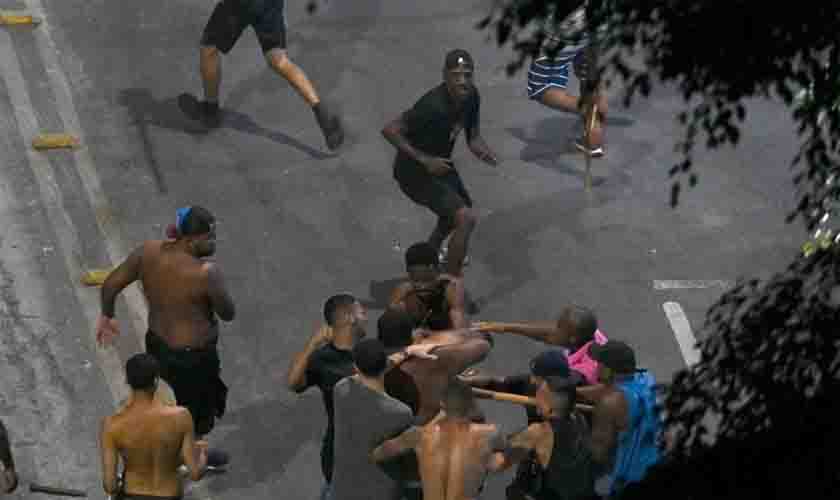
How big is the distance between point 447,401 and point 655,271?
4.63 metres

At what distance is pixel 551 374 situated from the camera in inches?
466

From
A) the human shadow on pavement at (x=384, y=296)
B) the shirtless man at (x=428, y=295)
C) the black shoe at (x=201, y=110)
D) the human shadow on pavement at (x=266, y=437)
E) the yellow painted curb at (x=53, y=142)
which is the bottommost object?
the human shadow on pavement at (x=266, y=437)

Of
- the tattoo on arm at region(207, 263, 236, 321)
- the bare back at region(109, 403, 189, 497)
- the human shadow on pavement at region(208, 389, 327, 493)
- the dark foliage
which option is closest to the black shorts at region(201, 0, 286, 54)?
the human shadow on pavement at region(208, 389, 327, 493)

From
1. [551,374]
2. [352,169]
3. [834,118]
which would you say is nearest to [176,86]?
[352,169]

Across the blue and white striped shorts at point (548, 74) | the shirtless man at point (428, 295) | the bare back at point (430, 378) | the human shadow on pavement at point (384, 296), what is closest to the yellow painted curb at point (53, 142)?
the human shadow on pavement at point (384, 296)

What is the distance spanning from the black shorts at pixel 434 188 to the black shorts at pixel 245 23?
232cm

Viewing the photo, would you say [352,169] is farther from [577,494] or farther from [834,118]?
[834,118]

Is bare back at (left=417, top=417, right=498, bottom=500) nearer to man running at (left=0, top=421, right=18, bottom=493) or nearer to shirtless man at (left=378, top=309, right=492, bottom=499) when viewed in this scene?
shirtless man at (left=378, top=309, right=492, bottom=499)

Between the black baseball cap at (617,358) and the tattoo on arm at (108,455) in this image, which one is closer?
the tattoo on arm at (108,455)

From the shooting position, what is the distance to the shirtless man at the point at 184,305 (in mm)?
12758

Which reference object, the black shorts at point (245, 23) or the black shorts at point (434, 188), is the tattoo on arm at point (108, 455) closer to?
the black shorts at point (434, 188)

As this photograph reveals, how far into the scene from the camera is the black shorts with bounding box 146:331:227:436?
13.0m

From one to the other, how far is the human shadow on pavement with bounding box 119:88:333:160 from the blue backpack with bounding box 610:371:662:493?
222 inches

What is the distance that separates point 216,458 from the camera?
1313 centimetres
